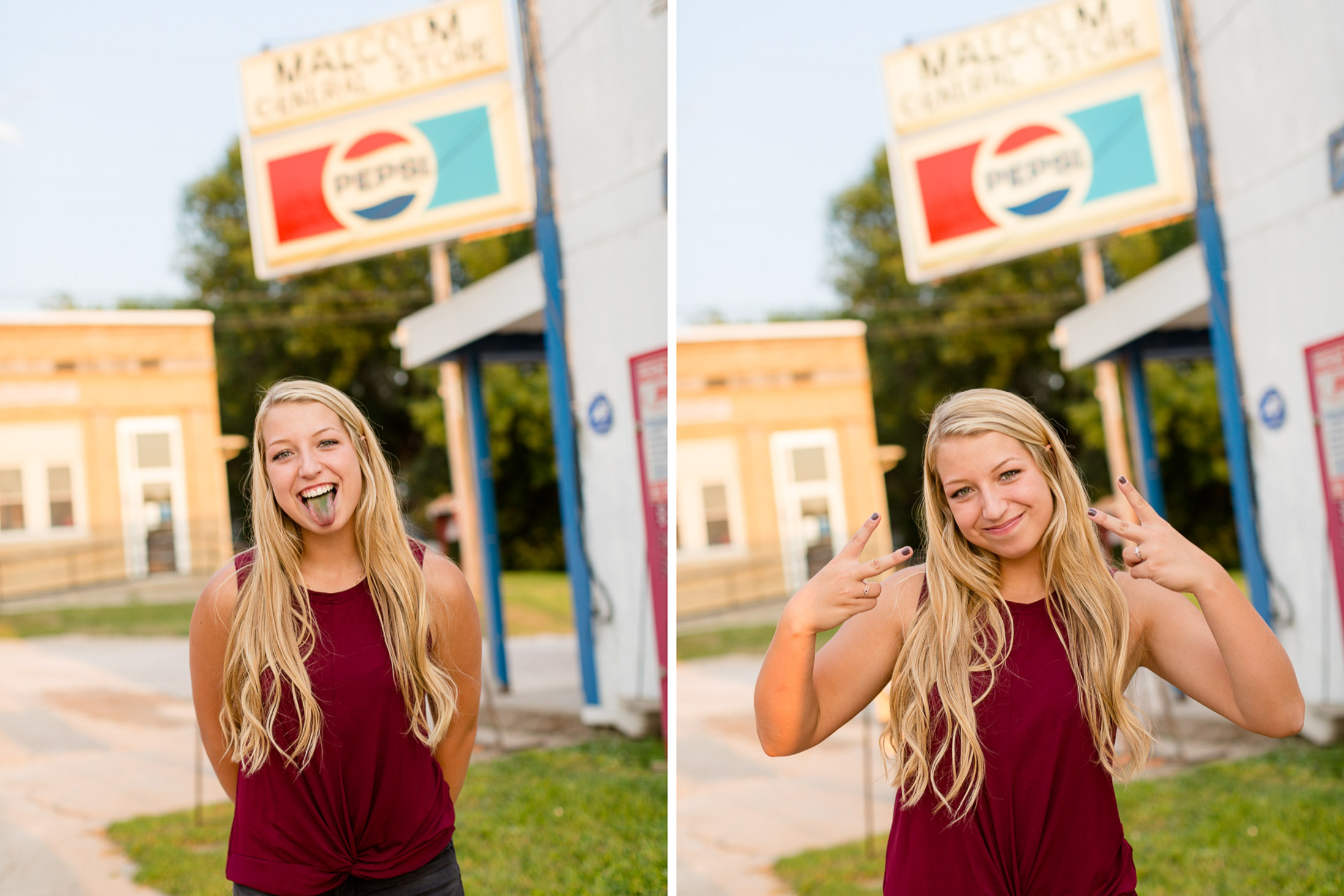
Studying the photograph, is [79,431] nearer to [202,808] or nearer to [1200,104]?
[202,808]

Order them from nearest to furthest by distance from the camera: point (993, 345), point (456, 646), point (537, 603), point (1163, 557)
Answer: point (1163, 557), point (456, 646), point (537, 603), point (993, 345)

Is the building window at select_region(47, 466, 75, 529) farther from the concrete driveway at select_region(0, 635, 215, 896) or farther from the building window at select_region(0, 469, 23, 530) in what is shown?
the concrete driveway at select_region(0, 635, 215, 896)

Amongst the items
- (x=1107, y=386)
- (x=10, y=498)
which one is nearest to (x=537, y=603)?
(x=10, y=498)

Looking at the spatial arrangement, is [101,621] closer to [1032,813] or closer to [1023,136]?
[1023,136]

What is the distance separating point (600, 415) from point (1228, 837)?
373 centimetres

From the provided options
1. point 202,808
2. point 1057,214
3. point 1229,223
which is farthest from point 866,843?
point 1057,214

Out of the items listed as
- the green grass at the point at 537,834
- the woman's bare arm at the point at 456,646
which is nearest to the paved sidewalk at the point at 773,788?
the green grass at the point at 537,834

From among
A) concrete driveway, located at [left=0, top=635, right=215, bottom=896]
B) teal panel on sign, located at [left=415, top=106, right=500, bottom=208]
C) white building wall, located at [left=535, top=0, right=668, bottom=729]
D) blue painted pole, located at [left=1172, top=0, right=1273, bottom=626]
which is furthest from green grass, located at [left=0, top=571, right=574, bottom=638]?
blue painted pole, located at [left=1172, top=0, right=1273, bottom=626]

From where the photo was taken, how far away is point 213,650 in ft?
6.34

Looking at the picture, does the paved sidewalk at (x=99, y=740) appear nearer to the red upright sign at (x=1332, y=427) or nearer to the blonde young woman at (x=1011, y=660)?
the blonde young woman at (x=1011, y=660)

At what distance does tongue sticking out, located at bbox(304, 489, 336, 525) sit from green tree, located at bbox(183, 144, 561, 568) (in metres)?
14.9

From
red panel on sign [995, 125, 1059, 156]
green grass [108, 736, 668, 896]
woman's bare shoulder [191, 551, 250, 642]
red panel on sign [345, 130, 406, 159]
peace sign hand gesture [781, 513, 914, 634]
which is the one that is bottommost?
green grass [108, 736, 668, 896]

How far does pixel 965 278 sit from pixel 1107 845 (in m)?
21.6

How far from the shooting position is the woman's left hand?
161cm
